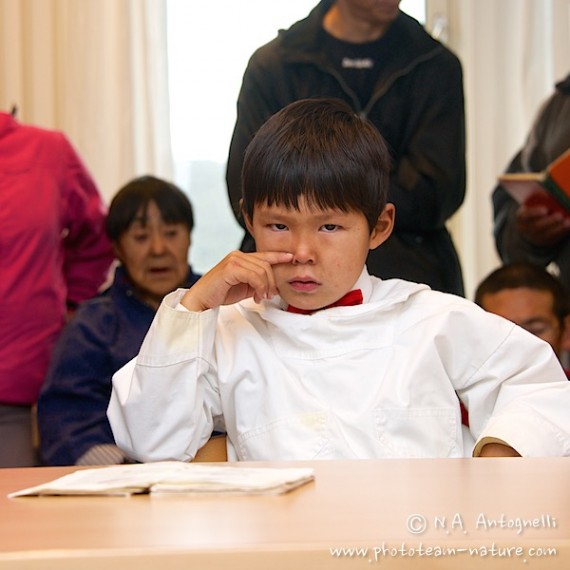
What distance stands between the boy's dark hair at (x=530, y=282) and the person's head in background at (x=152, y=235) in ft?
2.53

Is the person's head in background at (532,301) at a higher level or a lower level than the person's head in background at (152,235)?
lower

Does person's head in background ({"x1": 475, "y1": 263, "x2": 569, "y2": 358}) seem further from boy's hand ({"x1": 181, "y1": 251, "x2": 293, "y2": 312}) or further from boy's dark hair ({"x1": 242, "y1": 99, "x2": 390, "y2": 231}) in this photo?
boy's hand ({"x1": 181, "y1": 251, "x2": 293, "y2": 312})

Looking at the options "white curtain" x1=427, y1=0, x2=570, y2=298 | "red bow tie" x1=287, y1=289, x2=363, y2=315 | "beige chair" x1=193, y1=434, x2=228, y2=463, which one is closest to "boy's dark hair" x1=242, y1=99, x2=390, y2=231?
"red bow tie" x1=287, y1=289, x2=363, y2=315

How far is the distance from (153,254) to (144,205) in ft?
0.50

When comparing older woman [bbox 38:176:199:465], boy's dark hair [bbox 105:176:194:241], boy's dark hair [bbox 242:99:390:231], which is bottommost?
older woman [bbox 38:176:199:465]

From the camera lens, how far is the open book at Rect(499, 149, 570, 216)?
7.39 feet

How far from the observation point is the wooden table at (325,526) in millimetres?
722

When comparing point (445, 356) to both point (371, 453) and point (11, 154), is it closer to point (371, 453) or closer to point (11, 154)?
point (371, 453)

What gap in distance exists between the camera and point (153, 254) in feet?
8.80

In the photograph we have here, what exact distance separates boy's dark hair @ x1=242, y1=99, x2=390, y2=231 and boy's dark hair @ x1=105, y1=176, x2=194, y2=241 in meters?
1.09

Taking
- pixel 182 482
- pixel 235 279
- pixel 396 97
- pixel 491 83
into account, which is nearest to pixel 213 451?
pixel 235 279

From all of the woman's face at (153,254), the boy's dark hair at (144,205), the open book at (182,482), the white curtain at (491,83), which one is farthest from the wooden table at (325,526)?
the white curtain at (491,83)

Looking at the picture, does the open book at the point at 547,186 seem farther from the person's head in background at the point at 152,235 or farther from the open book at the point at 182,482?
the open book at the point at 182,482

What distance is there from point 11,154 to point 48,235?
0.71ft
